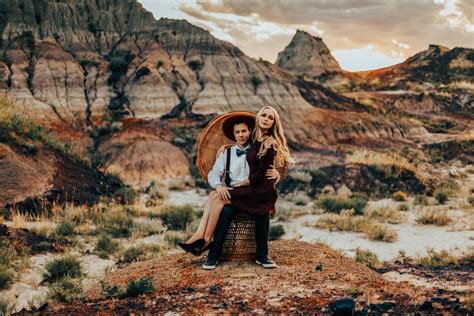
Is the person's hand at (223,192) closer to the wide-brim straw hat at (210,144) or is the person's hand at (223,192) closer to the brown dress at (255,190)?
the brown dress at (255,190)

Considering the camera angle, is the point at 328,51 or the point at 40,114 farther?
the point at 328,51

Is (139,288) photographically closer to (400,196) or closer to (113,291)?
(113,291)

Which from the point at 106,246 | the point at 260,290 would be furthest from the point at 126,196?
the point at 260,290

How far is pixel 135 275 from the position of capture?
20.0 ft

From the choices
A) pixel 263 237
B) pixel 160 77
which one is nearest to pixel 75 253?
pixel 263 237

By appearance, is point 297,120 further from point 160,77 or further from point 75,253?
point 75,253

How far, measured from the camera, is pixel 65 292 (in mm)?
6141

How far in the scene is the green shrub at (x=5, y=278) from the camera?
22.1 ft

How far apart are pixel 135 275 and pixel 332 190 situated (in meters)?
10.5

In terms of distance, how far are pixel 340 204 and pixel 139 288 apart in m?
9.10

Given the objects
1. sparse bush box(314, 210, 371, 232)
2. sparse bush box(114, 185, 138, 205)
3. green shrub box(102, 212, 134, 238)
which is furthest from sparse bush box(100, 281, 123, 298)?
sparse bush box(114, 185, 138, 205)

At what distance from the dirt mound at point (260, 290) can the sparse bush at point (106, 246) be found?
2592mm

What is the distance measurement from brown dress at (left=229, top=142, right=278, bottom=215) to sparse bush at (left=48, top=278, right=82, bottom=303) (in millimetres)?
2448

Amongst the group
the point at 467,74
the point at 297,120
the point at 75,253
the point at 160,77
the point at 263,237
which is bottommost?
the point at 75,253
